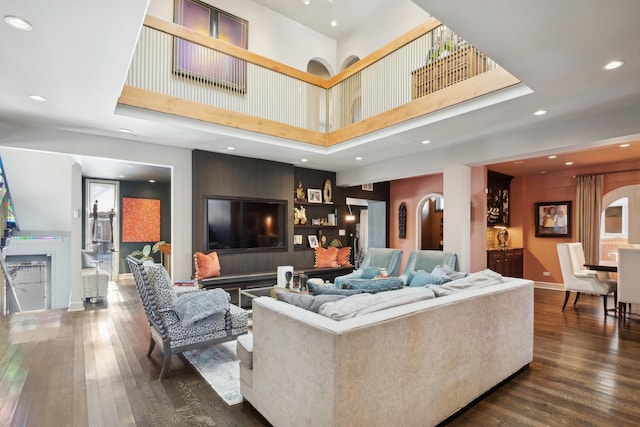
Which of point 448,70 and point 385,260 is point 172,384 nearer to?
point 385,260

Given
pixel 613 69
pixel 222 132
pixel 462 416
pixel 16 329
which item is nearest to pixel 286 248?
pixel 222 132

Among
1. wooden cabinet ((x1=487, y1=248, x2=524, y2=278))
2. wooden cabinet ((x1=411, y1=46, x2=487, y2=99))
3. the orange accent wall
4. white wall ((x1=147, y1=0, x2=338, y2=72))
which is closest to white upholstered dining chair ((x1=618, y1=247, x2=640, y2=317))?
wooden cabinet ((x1=487, y1=248, x2=524, y2=278))

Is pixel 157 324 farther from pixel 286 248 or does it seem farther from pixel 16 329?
pixel 286 248

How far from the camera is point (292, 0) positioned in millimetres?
6504

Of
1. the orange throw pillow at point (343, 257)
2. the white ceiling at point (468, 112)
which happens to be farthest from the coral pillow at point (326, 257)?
the white ceiling at point (468, 112)

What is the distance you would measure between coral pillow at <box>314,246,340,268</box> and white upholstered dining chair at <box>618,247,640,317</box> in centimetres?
453

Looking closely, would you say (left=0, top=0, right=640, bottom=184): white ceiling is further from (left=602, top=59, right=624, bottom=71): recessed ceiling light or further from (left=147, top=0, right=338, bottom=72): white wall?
(left=147, top=0, right=338, bottom=72): white wall

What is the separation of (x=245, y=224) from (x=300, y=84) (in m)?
2.69

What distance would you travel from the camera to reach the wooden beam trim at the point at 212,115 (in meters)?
3.76

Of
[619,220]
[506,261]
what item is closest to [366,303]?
[506,261]

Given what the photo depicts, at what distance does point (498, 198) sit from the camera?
7516 millimetres

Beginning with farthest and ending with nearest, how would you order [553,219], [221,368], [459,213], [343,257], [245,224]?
[553,219], [343,257], [245,224], [459,213], [221,368]

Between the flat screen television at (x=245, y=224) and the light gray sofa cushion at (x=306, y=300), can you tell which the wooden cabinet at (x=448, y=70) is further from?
Result: the flat screen television at (x=245, y=224)

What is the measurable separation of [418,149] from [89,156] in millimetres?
5076
